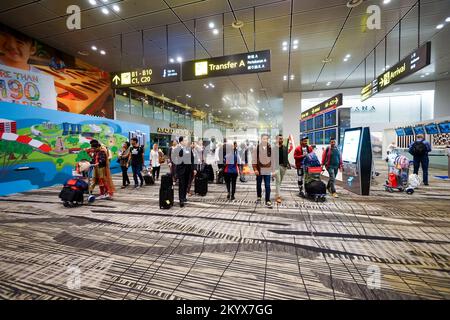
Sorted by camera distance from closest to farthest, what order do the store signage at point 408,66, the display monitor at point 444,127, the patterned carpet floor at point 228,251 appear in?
1. the patterned carpet floor at point 228,251
2. the store signage at point 408,66
3. the display monitor at point 444,127

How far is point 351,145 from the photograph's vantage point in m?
5.70

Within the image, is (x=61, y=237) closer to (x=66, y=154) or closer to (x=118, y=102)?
(x=66, y=154)

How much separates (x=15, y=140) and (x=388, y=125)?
18.9 m

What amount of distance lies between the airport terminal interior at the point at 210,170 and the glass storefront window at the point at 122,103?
76.6 inches

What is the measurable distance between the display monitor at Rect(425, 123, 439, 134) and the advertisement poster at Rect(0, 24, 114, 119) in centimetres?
1630

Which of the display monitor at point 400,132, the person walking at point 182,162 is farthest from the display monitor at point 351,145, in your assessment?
the display monitor at point 400,132

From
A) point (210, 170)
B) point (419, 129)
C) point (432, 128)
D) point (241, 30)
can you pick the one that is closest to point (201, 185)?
point (210, 170)

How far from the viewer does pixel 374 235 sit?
3078mm

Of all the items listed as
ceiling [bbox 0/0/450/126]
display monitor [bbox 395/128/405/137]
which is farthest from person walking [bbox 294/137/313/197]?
display monitor [bbox 395/128/405/137]

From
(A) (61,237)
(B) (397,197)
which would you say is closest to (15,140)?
(A) (61,237)

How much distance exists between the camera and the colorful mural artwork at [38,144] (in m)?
5.78

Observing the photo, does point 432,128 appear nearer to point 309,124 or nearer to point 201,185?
point 309,124

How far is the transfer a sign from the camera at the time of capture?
5590mm

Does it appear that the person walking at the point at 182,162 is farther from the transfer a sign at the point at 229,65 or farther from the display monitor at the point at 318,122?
the display monitor at the point at 318,122
